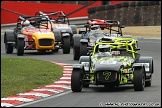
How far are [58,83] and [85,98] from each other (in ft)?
10.4

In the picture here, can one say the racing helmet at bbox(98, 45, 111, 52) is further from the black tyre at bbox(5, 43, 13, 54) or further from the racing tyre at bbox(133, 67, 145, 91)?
the black tyre at bbox(5, 43, 13, 54)

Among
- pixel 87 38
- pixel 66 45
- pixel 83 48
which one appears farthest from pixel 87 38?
pixel 66 45

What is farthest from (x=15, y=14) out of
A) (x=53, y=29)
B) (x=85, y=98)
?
(x=85, y=98)

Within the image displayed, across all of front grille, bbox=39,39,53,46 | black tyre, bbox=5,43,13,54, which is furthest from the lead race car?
black tyre, bbox=5,43,13,54

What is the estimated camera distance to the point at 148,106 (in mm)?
11844

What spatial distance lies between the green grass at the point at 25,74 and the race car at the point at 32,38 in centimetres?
303

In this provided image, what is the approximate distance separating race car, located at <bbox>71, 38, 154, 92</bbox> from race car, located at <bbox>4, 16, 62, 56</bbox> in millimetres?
10823

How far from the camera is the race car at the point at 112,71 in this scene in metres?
14.8

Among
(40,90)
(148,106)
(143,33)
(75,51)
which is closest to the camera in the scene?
(148,106)

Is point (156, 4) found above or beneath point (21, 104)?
above

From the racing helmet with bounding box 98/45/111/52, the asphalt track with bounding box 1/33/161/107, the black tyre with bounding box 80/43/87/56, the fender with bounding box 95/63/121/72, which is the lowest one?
the asphalt track with bounding box 1/33/161/107

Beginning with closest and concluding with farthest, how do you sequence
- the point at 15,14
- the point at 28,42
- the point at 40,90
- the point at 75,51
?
the point at 40,90
the point at 75,51
the point at 28,42
the point at 15,14

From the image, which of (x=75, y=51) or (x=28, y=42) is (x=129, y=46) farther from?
(x=28, y=42)

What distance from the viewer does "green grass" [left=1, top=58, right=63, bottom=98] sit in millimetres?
15742
